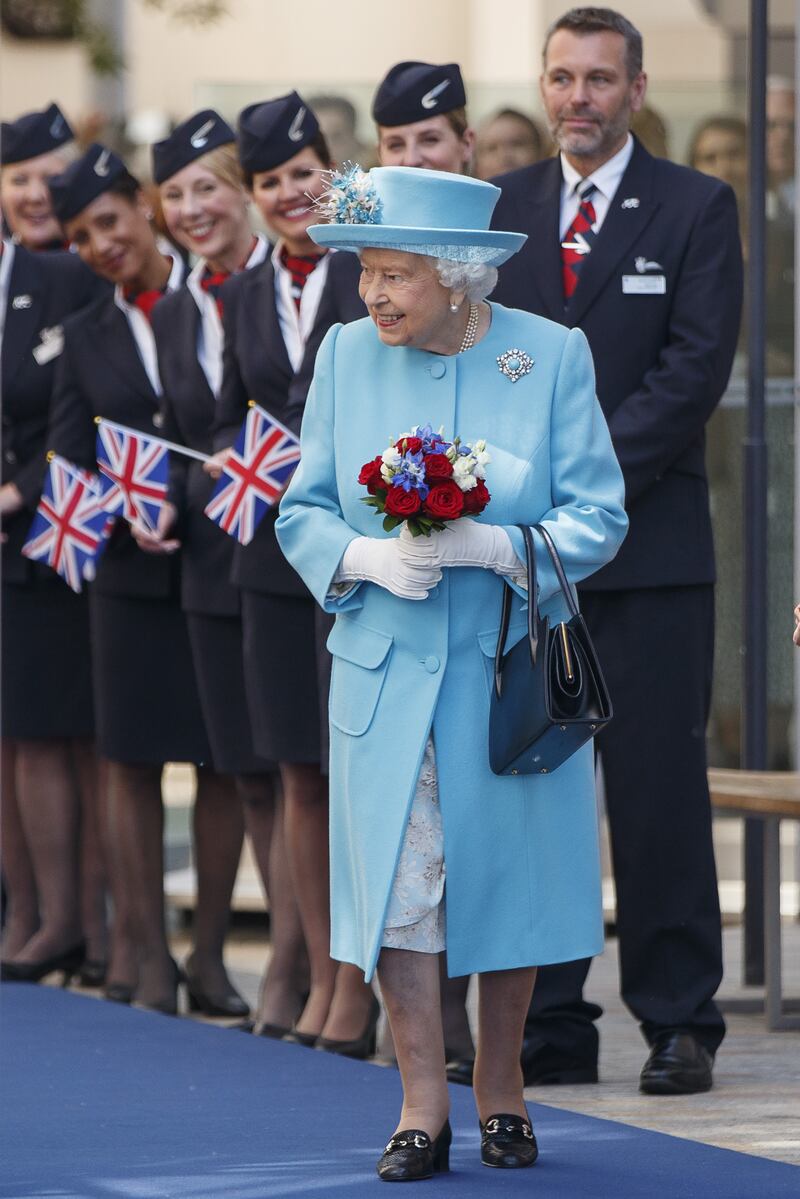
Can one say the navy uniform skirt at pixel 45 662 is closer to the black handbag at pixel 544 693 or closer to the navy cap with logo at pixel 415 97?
the navy cap with logo at pixel 415 97

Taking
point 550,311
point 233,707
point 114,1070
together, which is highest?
point 550,311

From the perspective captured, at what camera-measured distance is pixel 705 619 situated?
5.46m

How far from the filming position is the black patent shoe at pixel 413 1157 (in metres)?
4.28

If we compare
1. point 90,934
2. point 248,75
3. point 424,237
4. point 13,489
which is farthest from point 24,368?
point 248,75

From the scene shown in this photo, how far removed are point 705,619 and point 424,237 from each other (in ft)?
4.81

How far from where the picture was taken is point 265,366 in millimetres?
5973

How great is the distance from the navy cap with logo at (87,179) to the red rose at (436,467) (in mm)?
2744

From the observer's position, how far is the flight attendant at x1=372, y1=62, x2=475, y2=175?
5781 mm

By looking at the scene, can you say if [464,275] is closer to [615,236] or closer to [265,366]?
[615,236]

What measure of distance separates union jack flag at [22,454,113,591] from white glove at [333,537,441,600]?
206cm

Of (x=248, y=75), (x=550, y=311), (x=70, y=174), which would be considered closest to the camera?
(x=550, y=311)

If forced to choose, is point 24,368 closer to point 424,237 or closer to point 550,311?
point 550,311

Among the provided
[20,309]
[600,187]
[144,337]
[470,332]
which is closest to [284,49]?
[20,309]

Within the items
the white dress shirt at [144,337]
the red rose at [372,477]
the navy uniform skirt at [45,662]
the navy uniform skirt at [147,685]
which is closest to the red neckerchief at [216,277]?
the white dress shirt at [144,337]
